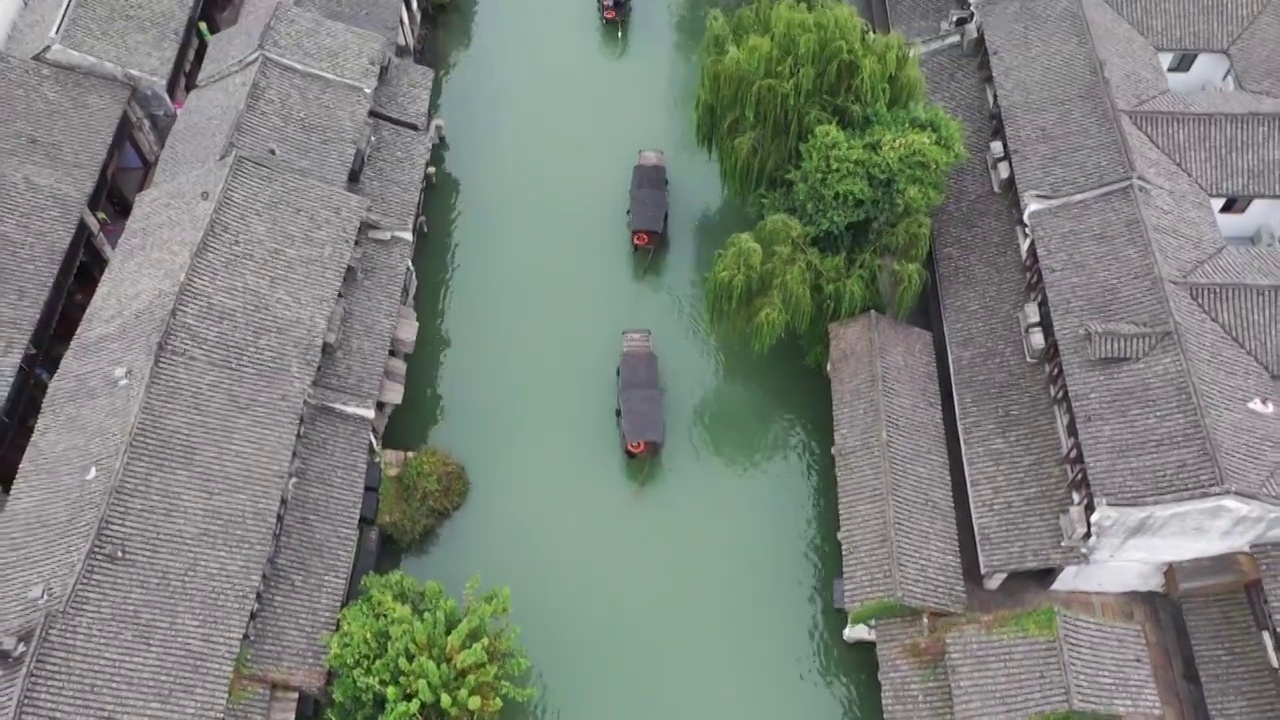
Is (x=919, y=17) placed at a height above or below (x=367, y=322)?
above

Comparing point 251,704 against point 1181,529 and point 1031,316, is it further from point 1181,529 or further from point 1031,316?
point 1031,316

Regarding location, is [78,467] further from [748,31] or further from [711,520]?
[748,31]

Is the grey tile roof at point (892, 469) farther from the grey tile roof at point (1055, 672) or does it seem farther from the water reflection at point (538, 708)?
the water reflection at point (538, 708)

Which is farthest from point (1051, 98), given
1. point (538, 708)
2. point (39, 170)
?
point (39, 170)

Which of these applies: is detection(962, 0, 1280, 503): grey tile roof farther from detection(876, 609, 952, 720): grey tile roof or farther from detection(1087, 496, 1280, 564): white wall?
detection(876, 609, 952, 720): grey tile roof

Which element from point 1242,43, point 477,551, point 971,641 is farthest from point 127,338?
point 1242,43

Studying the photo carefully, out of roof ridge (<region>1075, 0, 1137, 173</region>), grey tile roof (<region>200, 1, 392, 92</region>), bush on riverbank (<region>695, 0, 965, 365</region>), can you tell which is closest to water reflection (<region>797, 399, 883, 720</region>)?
bush on riverbank (<region>695, 0, 965, 365</region>)

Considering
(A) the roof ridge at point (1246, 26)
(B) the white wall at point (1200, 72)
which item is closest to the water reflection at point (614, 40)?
(B) the white wall at point (1200, 72)

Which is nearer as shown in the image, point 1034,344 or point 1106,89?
point 1034,344
